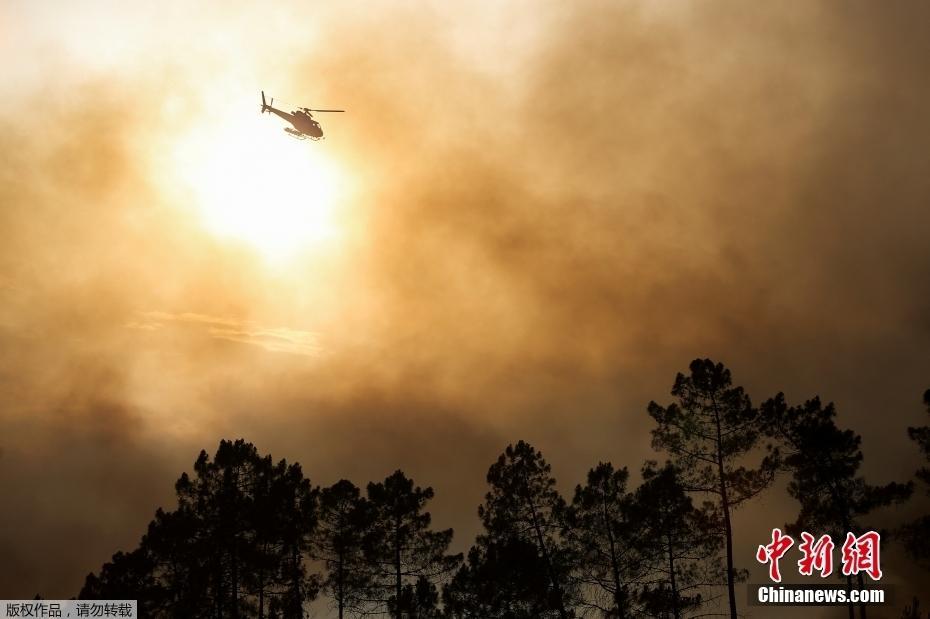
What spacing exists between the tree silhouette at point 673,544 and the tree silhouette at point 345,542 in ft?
56.1

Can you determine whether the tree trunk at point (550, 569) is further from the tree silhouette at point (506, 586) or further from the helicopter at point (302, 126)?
the helicopter at point (302, 126)

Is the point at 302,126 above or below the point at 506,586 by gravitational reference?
above

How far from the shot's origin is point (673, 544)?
128 ft

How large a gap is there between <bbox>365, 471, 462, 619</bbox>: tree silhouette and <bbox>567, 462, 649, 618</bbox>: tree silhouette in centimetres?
845

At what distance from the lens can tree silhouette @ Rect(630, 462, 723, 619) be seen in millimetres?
38312

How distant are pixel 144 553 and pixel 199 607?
517cm

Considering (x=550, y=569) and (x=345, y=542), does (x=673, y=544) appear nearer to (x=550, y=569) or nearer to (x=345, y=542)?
(x=550, y=569)

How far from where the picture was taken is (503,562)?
1634 inches

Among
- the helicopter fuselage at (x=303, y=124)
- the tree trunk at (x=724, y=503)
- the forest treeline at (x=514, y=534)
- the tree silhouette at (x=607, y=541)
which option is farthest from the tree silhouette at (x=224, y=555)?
the helicopter fuselage at (x=303, y=124)

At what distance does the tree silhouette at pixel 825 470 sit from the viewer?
40.1m

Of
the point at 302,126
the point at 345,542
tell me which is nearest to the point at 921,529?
the point at 345,542

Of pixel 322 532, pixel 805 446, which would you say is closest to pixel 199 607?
pixel 322 532

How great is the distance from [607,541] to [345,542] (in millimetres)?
16620

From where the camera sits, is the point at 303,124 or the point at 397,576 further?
the point at 303,124
